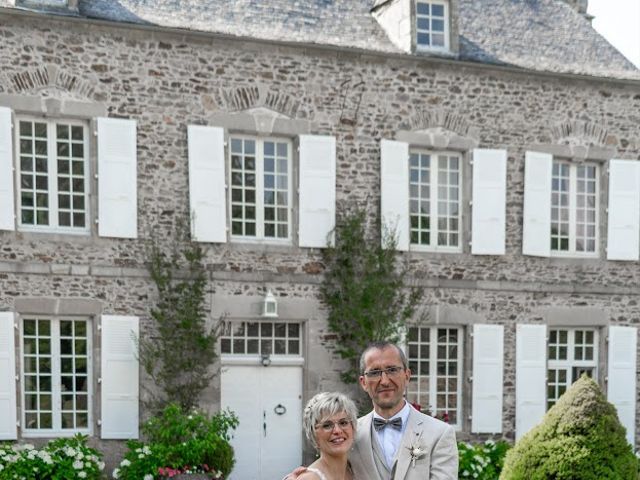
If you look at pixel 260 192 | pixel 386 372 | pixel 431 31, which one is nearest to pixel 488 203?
pixel 431 31

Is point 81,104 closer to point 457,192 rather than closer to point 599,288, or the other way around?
point 457,192

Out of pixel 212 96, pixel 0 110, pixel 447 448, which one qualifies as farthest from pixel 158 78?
pixel 447 448

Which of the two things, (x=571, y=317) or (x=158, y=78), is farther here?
(x=571, y=317)

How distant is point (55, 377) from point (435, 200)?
5456 millimetres

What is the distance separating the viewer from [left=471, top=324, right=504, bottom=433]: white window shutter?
14.7m

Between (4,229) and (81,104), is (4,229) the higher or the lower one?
the lower one

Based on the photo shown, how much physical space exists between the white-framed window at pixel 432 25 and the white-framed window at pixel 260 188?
2.46 metres

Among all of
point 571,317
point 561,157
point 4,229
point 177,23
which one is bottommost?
point 571,317

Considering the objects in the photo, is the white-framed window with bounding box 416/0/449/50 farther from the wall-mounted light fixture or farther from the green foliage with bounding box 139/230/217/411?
the green foliage with bounding box 139/230/217/411

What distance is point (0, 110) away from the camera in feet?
41.2

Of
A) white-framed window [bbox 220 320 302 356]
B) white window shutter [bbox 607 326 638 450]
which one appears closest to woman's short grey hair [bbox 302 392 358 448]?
white-framed window [bbox 220 320 302 356]

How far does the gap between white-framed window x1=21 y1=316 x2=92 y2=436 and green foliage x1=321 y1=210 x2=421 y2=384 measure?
3.13m

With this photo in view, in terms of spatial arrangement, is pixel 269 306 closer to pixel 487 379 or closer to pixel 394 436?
pixel 487 379

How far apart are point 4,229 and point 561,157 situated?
758cm
